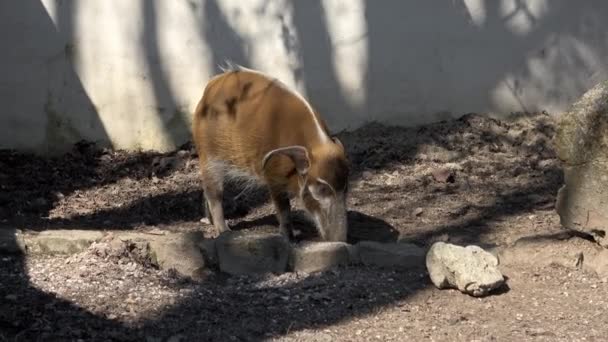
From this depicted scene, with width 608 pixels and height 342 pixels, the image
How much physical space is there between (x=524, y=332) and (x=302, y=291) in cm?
101

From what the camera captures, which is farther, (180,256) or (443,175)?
(443,175)

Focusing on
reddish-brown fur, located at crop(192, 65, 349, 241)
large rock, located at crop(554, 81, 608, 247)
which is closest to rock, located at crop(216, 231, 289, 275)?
reddish-brown fur, located at crop(192, 65, 349, 241)

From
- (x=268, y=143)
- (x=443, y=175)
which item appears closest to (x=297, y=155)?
(x=268, y=143)

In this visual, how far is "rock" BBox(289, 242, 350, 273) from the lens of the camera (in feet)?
17.6

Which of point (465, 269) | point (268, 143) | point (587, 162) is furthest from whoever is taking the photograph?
point (268, 143)

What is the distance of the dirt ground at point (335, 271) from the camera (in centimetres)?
462

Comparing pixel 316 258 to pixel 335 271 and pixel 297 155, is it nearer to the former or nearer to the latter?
pixel 335 271

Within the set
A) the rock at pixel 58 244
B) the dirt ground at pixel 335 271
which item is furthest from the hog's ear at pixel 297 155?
the rock at pixel 58 244

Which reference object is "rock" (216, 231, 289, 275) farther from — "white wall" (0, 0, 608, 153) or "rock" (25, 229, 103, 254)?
"white wall" (0, 0, 608, 153)

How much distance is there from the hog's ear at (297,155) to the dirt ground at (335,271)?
597 mm

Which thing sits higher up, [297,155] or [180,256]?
[297,155]

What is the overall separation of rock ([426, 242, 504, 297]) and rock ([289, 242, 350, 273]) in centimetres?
50

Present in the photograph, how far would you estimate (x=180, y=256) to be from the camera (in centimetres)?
533

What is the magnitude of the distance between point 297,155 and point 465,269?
1260 millimetres
